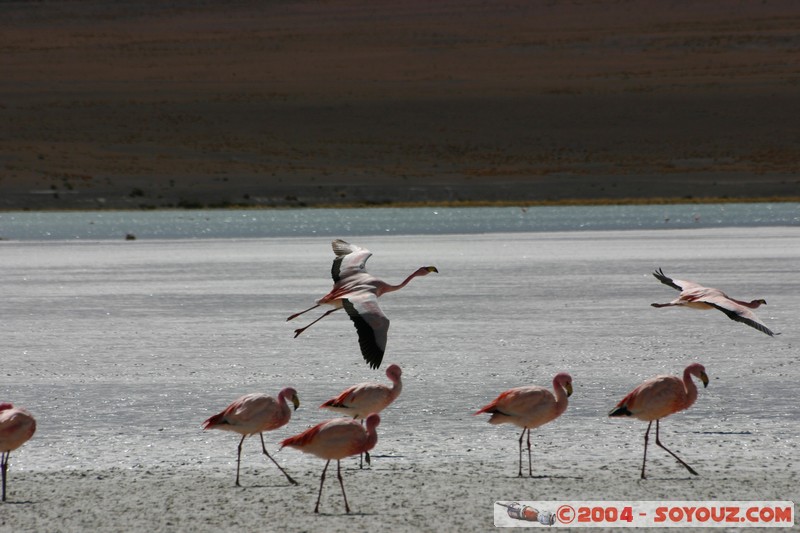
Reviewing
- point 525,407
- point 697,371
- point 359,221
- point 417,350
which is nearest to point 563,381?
point 525,407

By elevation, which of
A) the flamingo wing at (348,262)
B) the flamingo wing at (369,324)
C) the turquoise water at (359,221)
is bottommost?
the flamingo wing at (369,324)

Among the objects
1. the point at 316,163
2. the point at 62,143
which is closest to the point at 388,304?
the point at 316,163

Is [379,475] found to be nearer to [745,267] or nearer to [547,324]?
[547,324]

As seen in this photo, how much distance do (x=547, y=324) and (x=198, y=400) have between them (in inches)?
220

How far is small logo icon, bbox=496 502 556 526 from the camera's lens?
6375 millimetres

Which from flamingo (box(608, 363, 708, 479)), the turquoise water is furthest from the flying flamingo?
the turquoise water

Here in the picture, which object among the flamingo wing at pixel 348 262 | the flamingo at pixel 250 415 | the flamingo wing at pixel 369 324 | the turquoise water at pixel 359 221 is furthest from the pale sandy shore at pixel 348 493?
the turquoise water at pixel 359 221

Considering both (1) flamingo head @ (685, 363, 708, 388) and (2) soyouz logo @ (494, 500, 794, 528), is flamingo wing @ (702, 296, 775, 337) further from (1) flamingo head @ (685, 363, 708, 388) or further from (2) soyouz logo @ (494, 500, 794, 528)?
(2) soyouz logo @ (494, 500, 794, 528)

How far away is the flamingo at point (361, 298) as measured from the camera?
7.39 m

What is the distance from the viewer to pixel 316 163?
85062mm

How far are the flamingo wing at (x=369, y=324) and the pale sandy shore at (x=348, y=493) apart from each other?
0.64 metres

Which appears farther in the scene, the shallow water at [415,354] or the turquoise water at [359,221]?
the turquoise water at [359,221]

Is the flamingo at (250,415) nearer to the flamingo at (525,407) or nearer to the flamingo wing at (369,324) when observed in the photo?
the flamingo wing at (369,324)

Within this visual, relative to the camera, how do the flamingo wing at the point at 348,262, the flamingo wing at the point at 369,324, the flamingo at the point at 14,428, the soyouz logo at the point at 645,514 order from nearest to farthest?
1. the soyouz logo at the point at 645,514
2. the flamingo at the point at 14,428
3. the flamingo wing at the point at 369,324
4. the flamingo wing at the point at 348,262
